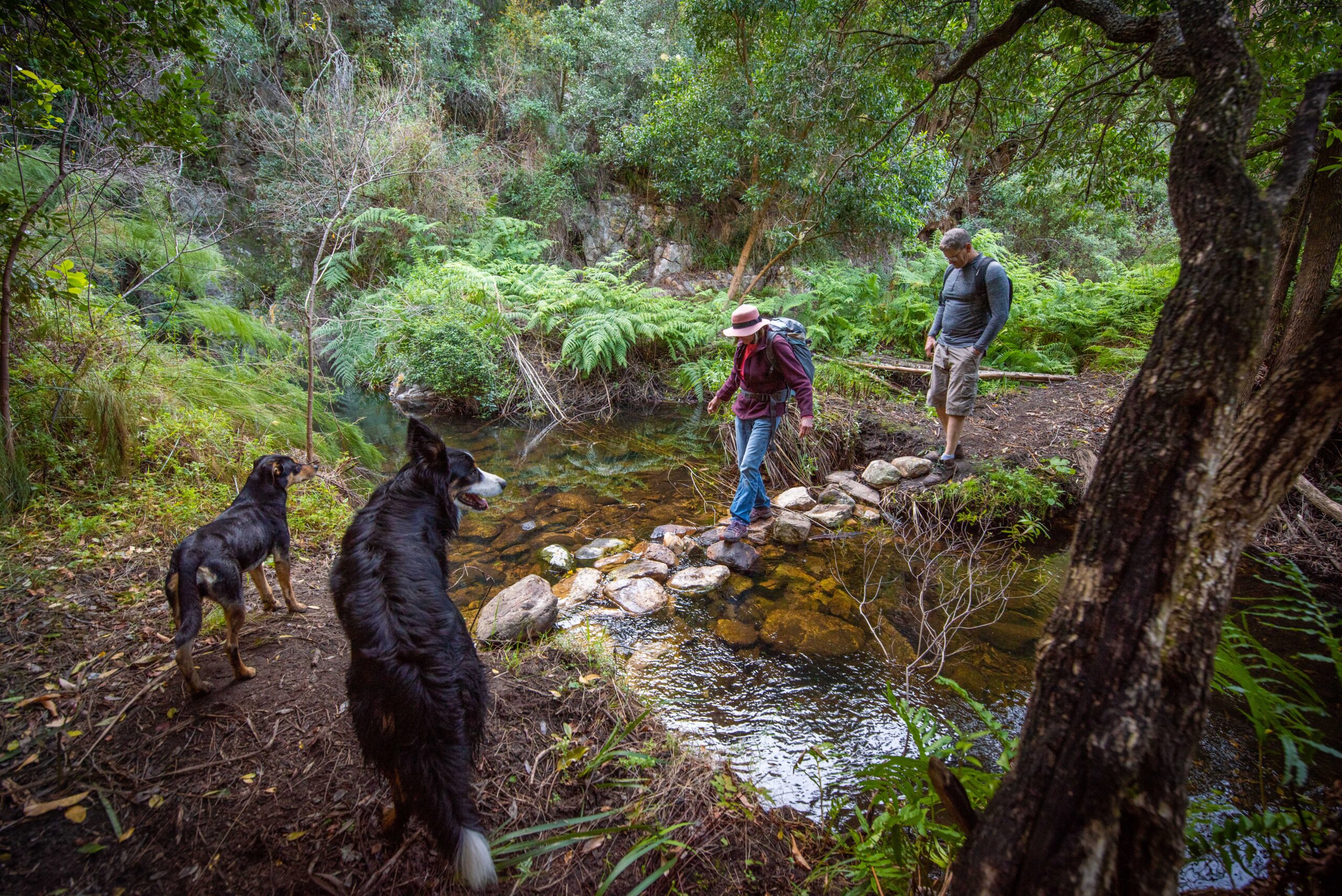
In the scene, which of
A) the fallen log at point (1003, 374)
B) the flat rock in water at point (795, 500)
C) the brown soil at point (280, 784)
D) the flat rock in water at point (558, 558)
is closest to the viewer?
the brown soil at point (280, 784)

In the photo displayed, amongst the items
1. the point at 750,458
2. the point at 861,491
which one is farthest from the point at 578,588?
the point at 861,491

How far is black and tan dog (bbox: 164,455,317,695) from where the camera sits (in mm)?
2295

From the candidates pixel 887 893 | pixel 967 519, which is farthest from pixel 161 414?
pixel 967 519

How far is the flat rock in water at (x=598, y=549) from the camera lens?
473 cm

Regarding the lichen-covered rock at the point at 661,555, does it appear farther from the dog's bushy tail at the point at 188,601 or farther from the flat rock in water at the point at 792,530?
the dog's bushy tail at the point at 188,601

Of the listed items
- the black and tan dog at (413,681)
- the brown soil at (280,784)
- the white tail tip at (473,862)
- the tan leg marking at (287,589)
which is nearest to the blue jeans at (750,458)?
the brown soil at (280,784)

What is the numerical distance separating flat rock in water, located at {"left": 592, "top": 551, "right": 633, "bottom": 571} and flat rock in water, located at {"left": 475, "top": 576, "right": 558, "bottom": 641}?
0.98 m

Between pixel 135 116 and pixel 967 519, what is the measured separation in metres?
6.42

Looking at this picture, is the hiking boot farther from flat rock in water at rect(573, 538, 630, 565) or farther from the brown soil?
the brown soil

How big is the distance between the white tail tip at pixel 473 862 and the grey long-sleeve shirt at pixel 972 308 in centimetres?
510

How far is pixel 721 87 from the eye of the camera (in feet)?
31.3

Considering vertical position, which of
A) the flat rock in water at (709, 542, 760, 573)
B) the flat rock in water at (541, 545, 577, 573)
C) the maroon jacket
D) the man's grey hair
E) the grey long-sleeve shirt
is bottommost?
the flat rock in water at (541, 545, 577, 573)

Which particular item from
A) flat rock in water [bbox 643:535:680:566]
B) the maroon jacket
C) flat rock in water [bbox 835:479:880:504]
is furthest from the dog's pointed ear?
flat rock in water [bbox 835:479:880:504]

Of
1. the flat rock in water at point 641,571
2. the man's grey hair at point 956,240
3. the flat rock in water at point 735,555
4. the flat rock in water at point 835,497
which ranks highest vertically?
the man's grey hair at point 956,240
